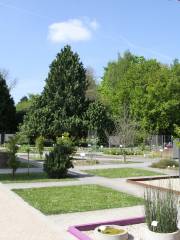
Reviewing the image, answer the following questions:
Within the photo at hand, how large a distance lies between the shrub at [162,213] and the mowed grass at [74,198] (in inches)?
146

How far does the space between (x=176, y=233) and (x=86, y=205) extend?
4.79 m

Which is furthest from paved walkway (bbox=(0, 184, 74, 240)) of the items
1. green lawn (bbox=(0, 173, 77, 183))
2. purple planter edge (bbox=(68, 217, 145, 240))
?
green lawn (bbox=(0, 173, 77, 183))

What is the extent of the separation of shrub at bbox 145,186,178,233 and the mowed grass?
12.2ft

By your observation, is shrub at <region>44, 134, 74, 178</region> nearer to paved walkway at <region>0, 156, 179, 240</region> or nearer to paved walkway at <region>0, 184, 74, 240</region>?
paved walkway at <region>0, 156, 179, 240</region>

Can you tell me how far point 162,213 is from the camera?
29.8ft

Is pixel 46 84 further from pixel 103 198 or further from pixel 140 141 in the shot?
pixel 103 198

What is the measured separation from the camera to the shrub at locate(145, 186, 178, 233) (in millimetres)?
9023

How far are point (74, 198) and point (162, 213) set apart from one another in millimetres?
5939

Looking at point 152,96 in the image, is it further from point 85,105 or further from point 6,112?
point 6,112

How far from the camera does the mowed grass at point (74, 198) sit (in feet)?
42.5

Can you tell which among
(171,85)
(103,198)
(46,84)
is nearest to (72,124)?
(46,84)

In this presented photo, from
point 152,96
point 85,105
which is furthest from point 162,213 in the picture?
point 152,96

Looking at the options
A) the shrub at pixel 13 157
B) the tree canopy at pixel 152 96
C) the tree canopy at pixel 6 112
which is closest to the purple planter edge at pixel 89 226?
the shrub at pixel 13 157

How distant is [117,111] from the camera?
66.8 metres
